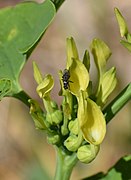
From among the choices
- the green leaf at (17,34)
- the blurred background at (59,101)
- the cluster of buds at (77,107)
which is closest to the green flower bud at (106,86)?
the cluster of buds at (77,107)

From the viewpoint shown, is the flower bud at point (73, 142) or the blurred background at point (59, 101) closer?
the flower bud at point (73, 142)

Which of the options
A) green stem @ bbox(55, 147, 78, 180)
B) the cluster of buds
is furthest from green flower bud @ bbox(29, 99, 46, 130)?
green stem @ bbox(55, 147, 78, 180)

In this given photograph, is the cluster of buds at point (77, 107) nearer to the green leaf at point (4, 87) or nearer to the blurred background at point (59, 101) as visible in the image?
the green leaf at point (4, 87)

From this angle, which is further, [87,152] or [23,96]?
[23,96]

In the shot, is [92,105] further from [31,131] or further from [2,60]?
[31,131]

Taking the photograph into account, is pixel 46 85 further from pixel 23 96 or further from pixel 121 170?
pixel 121 170

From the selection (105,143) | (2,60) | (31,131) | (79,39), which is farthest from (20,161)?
(2,60)

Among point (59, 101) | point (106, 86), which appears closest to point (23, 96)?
point (106, 86)
